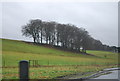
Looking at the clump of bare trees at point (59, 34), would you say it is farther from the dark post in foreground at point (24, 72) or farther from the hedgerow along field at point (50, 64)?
the dark post in foreground at point (24, 72)

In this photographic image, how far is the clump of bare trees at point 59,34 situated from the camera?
241 feet

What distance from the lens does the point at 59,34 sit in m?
76.6

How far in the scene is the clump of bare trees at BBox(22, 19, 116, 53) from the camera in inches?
2894

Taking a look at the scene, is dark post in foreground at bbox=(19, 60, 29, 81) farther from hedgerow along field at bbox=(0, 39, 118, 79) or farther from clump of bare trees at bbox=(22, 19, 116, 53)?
clump of bare trees at bbox=(22, 19, 116, 53)

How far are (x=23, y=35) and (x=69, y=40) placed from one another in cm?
1808

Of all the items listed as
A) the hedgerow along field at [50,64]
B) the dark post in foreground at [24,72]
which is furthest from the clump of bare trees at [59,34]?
the dark post in foreground at [24,72]

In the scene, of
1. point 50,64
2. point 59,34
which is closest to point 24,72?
point 50,64

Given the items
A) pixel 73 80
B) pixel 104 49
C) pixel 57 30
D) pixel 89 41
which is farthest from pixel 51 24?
pixel 73 80

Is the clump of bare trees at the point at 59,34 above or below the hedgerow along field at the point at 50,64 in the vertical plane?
above

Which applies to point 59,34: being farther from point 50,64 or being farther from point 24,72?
point 24,72

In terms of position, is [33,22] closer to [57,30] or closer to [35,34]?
[35,34]

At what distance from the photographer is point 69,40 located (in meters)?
74.3

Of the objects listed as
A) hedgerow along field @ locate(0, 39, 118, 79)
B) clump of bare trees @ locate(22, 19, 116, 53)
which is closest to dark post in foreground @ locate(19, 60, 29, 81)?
hedgerow along field @ locate(0, 39, 118, 79)

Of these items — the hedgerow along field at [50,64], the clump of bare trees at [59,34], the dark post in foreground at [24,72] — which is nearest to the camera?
the dark post in foreground at [24,72]
